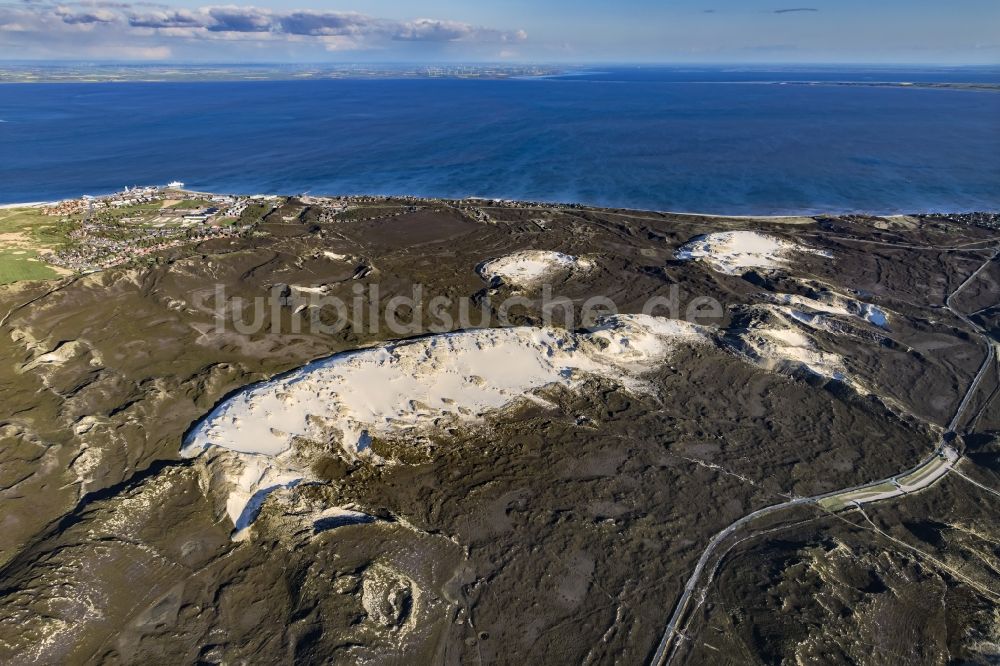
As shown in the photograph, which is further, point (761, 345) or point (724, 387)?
point (761, 345)

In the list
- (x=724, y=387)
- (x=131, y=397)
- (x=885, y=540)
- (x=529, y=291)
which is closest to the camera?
(x=885, y=540)

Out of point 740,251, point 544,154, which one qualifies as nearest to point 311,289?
point 740,251

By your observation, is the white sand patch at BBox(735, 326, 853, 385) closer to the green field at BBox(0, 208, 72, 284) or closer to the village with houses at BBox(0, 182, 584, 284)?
the village with houses at BBox(0, 182, 584, 284)

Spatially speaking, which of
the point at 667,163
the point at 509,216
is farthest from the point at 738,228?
the point at 667,163

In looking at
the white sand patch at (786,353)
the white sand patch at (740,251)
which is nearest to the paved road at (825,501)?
the white sand patch at (786,353)

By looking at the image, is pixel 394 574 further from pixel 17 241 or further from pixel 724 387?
pixel 17 241
